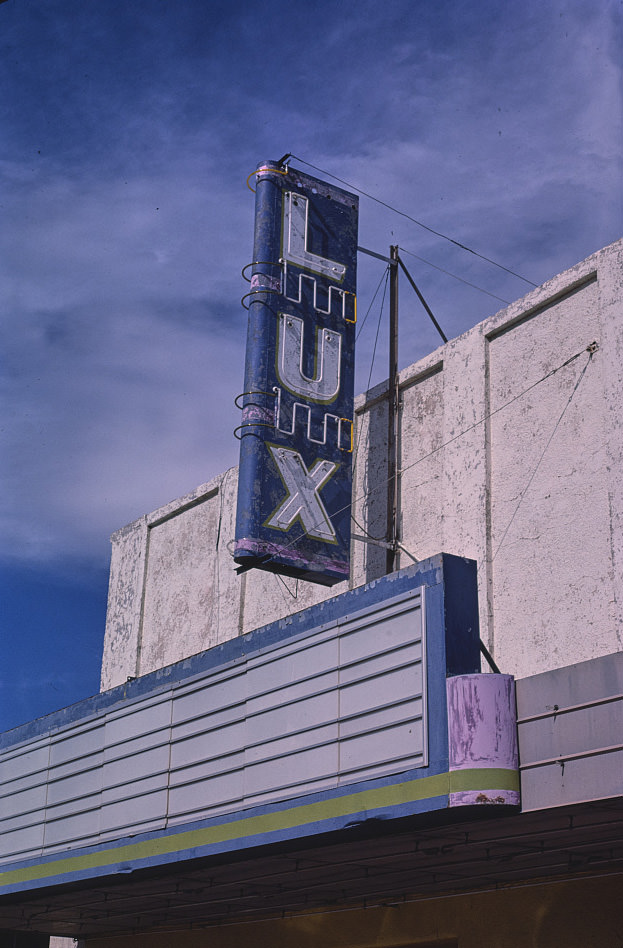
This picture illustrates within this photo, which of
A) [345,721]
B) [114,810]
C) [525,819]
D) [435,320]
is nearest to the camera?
[525,819]

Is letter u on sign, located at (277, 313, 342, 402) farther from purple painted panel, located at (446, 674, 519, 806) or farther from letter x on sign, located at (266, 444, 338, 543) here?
purple painted panel, located at (446, 674, 519, 806)

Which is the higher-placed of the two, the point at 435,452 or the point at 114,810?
the point at 435,452

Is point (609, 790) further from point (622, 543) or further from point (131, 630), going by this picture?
A: point (131, 630)

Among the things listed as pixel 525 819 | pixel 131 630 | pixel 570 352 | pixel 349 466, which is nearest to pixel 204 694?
pixel 349 466

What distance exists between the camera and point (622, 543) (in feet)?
39.2

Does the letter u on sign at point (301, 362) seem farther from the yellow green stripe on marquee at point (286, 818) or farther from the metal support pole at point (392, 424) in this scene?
the yellow green stripe on marquee at point (286, 818)

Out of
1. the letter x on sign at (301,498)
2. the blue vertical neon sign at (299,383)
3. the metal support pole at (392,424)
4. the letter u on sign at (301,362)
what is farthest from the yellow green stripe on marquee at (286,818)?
the letter u on sign at (301,362)

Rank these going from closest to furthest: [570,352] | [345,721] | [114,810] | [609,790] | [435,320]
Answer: [609,790], [345,721], [570,352], [114,810], [435,320]

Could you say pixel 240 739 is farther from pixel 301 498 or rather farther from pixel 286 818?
pixel 301 498

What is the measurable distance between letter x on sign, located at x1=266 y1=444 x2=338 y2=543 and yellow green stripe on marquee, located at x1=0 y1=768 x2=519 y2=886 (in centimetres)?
345

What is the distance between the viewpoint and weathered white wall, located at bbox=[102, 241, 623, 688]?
40.6 feet

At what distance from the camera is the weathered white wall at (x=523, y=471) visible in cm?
1238

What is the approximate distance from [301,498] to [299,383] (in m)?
1.48

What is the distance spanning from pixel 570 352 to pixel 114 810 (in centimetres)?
759
